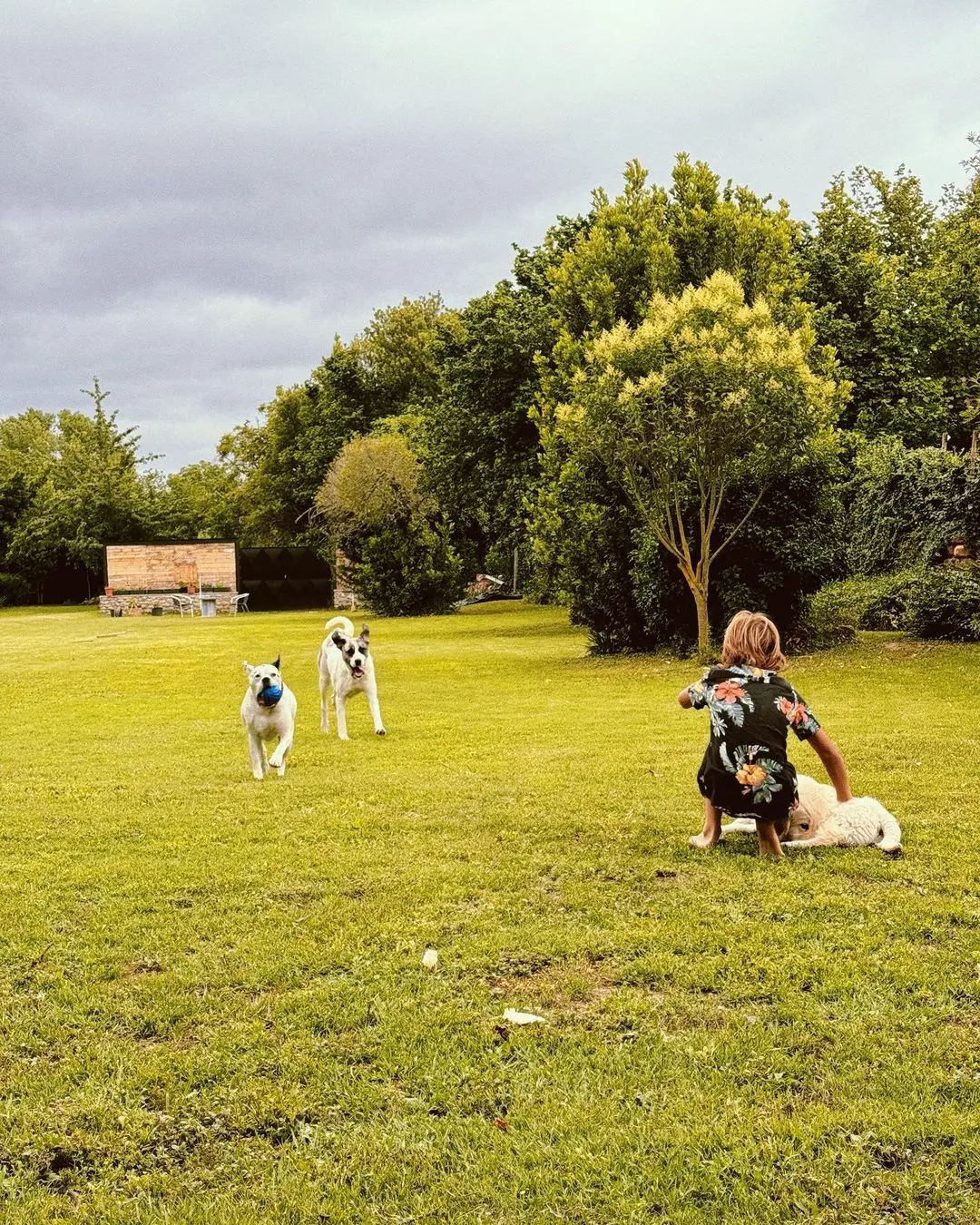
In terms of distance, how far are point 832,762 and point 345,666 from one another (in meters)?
5.91

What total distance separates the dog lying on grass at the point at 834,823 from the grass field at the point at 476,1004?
14cm

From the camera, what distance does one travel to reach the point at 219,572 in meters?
47.5

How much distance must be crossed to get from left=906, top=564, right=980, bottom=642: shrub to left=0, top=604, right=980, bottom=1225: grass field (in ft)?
34.5

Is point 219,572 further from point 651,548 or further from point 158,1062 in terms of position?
point 158,1062

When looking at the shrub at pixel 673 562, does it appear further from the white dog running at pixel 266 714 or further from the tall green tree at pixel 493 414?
the white dog running at pixel 266 714

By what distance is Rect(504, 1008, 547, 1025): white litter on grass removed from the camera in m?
3.76

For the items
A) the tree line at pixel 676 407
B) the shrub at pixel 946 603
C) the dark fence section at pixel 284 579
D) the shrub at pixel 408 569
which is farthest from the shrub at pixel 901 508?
the dark fence section at pixel 284 579

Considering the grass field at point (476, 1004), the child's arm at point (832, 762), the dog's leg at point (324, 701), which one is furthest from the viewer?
the dog's leg at point (324, 701)

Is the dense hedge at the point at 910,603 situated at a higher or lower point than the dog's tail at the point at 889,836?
higher

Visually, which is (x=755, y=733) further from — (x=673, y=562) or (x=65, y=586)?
(x=65, y=586)

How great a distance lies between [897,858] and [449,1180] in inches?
150

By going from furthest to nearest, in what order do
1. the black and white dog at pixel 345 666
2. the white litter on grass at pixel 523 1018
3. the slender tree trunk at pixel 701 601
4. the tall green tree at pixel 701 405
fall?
1. the slender tree trunk at pixel 701 601
2. the tall green tree at pixel 701 405
3. the black and white dog at pixel 345 666
4. the white litter on grass at pixel 523 1018

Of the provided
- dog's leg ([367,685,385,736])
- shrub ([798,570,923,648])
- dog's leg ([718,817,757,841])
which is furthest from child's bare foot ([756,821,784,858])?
shrub ([798,570,923,648])

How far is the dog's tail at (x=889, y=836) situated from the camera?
586 cm
